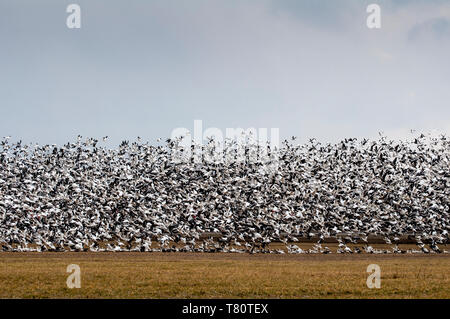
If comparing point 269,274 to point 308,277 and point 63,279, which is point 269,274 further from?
point 63,279

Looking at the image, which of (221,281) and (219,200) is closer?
(221,281)

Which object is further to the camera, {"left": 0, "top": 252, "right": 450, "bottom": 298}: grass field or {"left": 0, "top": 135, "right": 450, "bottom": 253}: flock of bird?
{"left": 0, "top": 135, "right": 450, "bottom": 253}: flock of bird

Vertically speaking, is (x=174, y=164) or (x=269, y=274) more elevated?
(x=174, y=164)

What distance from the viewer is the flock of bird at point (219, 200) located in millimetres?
73250

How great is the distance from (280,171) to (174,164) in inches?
686

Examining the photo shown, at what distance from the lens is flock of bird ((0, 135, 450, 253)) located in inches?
2884

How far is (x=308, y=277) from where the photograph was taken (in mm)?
35625

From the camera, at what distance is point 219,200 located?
3465 inches

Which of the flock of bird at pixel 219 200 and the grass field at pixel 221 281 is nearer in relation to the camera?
the grass field at pixel 221 281
